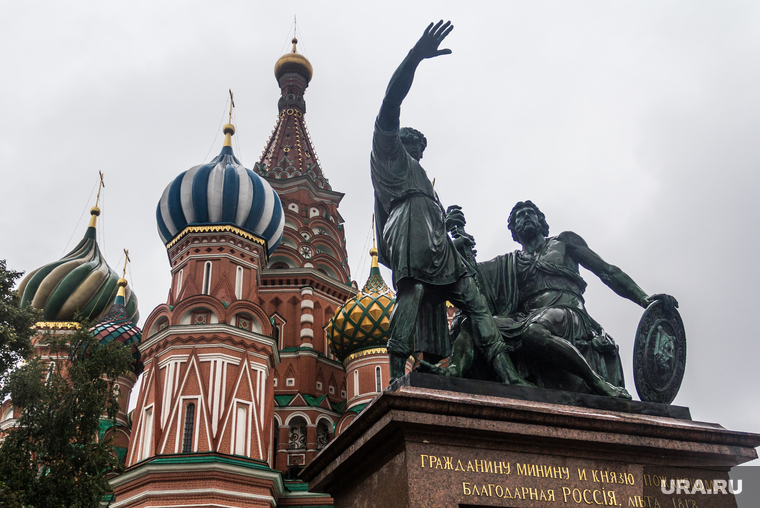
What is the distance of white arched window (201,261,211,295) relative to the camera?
2307cm

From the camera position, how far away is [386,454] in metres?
4.32

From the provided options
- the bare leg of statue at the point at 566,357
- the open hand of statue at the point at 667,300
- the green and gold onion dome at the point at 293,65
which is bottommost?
the bare leg of statue at the point at 566,357

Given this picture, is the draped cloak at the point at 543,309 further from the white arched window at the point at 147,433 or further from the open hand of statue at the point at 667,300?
the white arched window at the point at 147,433

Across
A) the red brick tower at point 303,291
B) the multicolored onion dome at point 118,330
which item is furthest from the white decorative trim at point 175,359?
the multicolored onion dome at point 118,330

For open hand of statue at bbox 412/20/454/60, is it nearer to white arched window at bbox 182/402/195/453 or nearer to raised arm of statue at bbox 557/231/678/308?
raised arm of statue at bbox 557/231/678/308

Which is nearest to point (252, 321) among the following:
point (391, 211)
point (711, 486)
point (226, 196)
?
point (226, 196)

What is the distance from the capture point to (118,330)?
2788 cm

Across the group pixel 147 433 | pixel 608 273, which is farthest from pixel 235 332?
pixel 608 273

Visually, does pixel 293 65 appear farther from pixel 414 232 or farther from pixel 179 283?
pixel 414 232

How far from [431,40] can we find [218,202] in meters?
20.1

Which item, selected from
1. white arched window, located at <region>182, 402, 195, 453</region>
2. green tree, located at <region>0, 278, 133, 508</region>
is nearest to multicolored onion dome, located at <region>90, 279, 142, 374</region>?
white arched window, located at <region>182, 402, 195, 453</region>

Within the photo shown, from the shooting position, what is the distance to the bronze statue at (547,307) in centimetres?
534

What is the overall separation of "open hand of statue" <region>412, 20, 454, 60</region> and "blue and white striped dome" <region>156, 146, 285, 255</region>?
65.2ft

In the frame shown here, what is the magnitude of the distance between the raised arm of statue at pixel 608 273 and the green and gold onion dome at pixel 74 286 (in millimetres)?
24158
